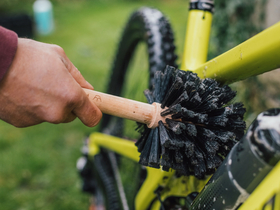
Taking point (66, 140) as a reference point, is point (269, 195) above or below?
above

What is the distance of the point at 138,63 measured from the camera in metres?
1.72

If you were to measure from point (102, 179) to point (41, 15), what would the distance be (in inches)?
120

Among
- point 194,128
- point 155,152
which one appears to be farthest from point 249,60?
point 155,152

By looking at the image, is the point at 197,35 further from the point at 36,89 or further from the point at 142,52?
the point at 142,52

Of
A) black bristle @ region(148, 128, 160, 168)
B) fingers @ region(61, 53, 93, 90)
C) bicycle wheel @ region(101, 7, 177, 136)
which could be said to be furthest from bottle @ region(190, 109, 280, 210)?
bicycle wheel @ region(101, 7, 177, 136)

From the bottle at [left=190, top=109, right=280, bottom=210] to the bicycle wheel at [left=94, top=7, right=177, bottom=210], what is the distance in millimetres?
336

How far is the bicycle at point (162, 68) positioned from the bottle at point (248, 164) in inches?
1.2

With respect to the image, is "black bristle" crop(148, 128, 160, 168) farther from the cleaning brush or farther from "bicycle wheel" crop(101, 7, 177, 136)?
"bicycle wheel" crop(101, 7, 177, 136)

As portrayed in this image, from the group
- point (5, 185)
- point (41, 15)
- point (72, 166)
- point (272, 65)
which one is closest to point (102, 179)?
point (72, 166)

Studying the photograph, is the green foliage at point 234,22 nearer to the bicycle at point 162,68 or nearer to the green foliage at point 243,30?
the green foliage at point 243,30

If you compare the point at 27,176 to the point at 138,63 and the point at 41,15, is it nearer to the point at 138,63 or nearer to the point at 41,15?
the point at 138,63

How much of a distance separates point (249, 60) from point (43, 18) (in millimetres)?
3615

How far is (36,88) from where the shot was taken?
0.51 meters

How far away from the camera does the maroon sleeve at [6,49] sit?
492 millimetres
